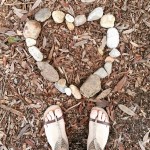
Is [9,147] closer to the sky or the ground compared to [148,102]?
closer to the ground

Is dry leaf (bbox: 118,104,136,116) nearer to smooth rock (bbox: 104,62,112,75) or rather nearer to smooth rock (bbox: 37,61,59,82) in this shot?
smooth rock (bbox: 104,62,112,75)

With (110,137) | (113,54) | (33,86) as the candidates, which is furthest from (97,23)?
(110,137)

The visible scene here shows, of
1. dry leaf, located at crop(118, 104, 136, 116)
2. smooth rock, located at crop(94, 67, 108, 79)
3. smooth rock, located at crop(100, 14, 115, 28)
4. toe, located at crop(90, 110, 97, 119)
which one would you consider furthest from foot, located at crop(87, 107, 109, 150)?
smooth rock, located at crop(100, 14, 115, 28)

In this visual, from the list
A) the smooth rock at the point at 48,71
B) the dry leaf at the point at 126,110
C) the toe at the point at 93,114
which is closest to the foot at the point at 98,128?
the toe at the point at 93,114

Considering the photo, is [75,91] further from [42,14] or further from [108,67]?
[42,14]

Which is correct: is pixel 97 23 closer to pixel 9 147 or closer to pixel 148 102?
pixel 148 102

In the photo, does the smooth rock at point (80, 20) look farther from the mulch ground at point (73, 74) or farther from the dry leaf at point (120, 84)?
the dry leaf at point (120, 84)

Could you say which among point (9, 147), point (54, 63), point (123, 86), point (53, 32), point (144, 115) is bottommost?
point (9, 147)
